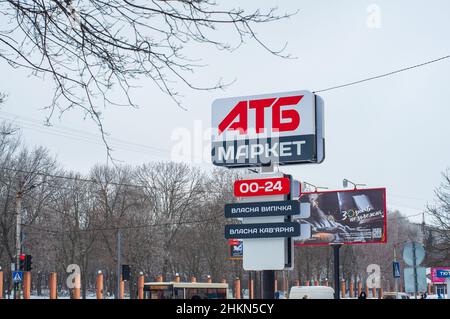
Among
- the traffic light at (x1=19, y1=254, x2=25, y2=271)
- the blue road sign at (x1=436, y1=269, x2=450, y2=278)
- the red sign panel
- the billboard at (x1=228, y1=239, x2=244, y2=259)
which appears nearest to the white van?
the red sign panel

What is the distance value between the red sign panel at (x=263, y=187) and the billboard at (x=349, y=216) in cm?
2590

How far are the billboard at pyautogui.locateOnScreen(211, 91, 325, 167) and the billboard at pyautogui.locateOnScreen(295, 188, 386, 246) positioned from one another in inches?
1006

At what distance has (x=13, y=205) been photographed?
59250mm

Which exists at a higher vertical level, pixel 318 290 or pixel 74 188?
pixel 74 188

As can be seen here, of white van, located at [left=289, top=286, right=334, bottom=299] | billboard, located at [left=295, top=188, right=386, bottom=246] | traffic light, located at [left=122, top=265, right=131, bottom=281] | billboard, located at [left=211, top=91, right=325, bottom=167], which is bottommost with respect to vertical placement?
white van, located at [left=289, top=286, right=334, bottom=299]

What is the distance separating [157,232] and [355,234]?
2641 centimetres

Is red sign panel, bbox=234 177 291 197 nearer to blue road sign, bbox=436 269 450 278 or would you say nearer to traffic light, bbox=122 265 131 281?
blue road sign, bbox=436 269 450 278

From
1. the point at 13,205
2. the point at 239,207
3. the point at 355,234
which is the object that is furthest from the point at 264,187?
the point at 13,205

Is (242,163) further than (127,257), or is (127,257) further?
(127,257)

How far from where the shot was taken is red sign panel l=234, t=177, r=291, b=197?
26.0 m

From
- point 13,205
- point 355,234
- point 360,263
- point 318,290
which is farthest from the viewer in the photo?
point 360,263

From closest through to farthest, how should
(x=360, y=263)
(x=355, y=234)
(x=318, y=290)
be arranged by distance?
(x=318, y=290) < (x=355, y=234) < (x=360, y=263)

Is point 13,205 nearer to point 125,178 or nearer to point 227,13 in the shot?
point 125,178

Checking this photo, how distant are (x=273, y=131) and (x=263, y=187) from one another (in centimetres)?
203
